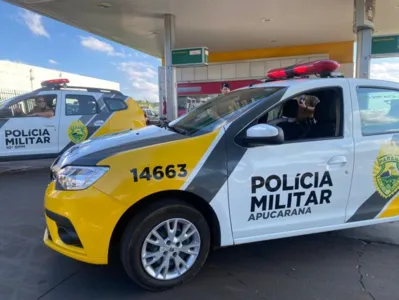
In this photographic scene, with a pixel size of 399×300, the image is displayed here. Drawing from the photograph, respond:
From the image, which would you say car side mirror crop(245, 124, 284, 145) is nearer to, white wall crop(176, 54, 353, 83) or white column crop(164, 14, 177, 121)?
white column crop(164, 14, 177, 121)

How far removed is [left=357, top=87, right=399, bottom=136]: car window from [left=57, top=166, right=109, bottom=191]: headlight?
2.41m

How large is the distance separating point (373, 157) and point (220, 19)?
11.1 meters

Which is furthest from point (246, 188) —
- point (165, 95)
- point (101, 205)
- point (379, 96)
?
point (165, 95)

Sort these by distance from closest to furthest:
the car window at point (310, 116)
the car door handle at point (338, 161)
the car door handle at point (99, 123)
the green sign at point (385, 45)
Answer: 1. the car door handle at point (338, 161)
2. the car window at point (310, 116)
3. the car door handle at point (99, 123)
4. the green sign at point (385, 45)

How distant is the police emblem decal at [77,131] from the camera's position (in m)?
7.43

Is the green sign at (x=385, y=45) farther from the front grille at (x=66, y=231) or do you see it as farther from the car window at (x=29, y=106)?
the front grille at (x=66, y=231)

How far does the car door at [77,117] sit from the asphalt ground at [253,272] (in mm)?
3656

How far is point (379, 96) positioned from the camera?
134 inches

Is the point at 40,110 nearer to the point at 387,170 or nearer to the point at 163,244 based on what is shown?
the point at 163,244

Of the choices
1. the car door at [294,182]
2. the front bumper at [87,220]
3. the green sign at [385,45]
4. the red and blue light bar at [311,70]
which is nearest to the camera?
the front bumper at [87,220]

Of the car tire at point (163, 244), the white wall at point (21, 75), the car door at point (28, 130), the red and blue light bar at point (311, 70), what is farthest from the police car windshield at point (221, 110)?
the white wall at point (21, 75)

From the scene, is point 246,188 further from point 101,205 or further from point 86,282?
point 86,282

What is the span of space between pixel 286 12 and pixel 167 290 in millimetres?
11810

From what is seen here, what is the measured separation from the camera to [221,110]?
3314 millimetres
